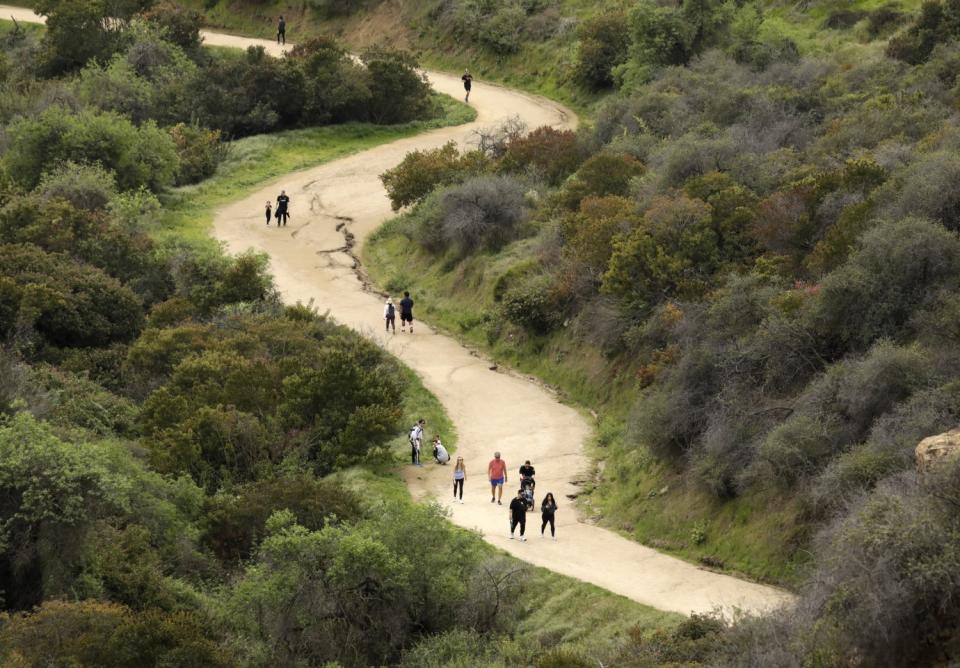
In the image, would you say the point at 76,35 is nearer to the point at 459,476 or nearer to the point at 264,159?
the point at 264,159

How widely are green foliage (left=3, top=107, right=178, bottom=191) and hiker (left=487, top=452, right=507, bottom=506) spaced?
75.2ft

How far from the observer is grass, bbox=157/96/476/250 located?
4631 cm

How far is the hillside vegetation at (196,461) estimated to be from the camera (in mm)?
21516

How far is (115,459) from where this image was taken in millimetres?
26047

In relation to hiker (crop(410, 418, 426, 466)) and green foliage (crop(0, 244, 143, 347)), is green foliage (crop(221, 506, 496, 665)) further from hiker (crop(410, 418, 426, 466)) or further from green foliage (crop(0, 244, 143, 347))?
green foliage (crop(0, 244, 143, 347))

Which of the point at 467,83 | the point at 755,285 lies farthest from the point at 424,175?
the point at 755,285

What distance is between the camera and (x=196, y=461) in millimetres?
28922

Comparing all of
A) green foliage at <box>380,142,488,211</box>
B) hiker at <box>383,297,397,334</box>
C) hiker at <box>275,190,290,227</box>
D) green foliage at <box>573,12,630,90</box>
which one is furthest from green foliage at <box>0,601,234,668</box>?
green foliage at <box>573,12,630,90</box>

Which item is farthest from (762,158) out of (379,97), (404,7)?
(404,7)

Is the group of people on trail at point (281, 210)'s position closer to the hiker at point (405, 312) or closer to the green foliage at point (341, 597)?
the hiker at point (405, 312)

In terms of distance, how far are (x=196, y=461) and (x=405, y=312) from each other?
33.0ft

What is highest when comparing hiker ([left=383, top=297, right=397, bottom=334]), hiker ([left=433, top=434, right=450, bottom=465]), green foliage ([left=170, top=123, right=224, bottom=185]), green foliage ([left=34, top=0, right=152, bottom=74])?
green foliage ([left=34, top=0, right=152, bottom=74])

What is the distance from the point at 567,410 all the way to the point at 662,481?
593 cm

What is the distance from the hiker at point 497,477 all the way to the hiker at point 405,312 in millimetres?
10916
